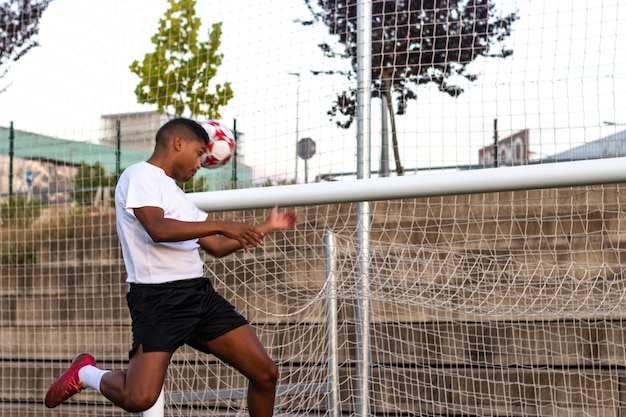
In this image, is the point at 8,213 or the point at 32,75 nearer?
the point at 32,75

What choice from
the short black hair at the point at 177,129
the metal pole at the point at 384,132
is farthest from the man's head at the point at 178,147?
the metal pole at the point at 384,132

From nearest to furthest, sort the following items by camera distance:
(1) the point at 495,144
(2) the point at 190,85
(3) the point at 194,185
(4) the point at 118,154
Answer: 1. (1) the point at 495,144
2. (3) the point at 194,185
3. (2) the point at 190,85
4. (4) the point at 118,154

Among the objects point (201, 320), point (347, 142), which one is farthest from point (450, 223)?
point (201, 320)

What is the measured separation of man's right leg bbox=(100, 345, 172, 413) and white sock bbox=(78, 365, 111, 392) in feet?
0.82

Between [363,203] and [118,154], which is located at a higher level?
[118,154]

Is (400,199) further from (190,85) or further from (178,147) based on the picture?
(190,85)

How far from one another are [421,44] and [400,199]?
5.13ft

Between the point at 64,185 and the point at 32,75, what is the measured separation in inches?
150

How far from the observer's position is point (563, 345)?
5.26 metres

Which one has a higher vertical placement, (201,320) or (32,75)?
(32,75)

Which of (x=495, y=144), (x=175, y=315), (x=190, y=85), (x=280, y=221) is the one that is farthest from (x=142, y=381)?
(x=190, y=85)

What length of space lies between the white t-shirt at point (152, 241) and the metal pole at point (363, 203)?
1.35 meters

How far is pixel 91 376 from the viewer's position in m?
3.92

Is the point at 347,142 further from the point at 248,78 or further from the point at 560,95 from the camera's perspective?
the point at 560,95
